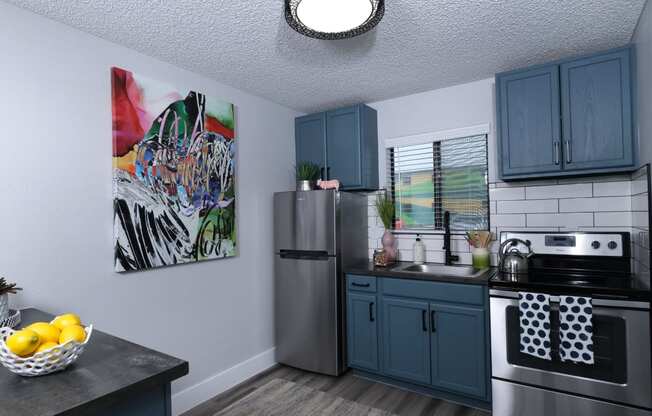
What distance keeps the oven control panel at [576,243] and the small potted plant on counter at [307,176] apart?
5.44 feet

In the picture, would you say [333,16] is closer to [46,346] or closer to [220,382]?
[46,346]

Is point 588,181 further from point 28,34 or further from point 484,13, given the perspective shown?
point 28,34

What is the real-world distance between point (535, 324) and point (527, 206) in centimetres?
102

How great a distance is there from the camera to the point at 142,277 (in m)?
2.36

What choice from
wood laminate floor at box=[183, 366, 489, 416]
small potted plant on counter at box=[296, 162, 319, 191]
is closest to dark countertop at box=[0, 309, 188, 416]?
wood laminate floor at box=[183, 366, 489, 416]

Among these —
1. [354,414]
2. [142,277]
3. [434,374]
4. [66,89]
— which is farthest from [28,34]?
[434,374]

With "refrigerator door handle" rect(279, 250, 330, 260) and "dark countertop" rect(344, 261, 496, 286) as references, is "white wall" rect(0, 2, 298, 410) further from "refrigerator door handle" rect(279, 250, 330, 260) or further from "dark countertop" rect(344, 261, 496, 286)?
"dark countertop" rect(344, 261, 496, 286)

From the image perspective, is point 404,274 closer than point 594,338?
No

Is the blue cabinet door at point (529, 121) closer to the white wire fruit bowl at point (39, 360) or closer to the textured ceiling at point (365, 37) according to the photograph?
the textured ceiling at point (365, 37)

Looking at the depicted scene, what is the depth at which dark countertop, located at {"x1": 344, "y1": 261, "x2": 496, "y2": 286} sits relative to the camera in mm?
2473

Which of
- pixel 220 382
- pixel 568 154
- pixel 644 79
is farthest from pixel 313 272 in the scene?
pixel 644 79

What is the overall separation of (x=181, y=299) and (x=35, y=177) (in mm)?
1157

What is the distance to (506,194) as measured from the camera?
290cm

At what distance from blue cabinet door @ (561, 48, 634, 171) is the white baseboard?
2750mm
